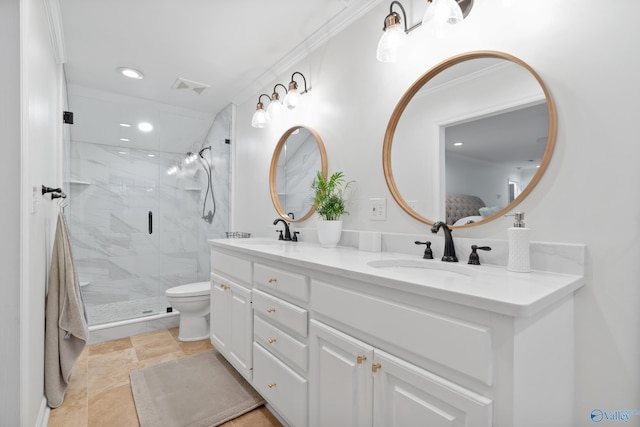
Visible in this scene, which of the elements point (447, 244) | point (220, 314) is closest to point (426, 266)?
point (447, 244)

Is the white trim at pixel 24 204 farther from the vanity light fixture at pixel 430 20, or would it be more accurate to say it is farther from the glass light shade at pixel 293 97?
the vanity light fixture at pixel 430 20

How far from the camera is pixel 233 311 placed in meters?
1.88

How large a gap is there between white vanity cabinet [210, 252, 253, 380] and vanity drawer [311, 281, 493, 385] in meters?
0.78

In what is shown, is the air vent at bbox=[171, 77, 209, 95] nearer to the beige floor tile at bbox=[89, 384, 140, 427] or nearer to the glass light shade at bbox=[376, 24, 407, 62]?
the glass light shade at bbox=[376, 24, 407, 62]

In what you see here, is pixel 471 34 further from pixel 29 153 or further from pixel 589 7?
pixel 29 153

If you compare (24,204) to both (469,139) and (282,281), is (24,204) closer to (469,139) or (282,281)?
(282,281)

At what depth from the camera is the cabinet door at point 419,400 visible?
0.72 metres

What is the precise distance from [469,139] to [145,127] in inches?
126

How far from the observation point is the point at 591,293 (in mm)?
947

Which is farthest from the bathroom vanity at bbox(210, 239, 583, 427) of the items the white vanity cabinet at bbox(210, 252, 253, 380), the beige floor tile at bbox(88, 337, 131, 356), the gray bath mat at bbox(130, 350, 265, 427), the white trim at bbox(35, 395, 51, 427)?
the beige floor tile at bbox(88, 337, 131, 356)

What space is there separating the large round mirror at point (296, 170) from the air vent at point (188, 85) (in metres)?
1.07

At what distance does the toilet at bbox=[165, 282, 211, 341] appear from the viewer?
8.25 ft

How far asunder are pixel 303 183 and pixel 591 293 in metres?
1.70

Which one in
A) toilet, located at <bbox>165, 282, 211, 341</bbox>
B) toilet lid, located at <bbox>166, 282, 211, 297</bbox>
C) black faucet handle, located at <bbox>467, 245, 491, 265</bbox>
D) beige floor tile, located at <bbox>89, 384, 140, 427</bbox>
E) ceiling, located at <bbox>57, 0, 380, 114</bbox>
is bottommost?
beige floor tile, located at <bbox>89, 384, 140, 427</bbox>
